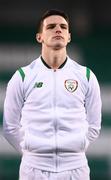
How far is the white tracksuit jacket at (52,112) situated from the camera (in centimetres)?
249

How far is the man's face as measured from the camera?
99.2 inches

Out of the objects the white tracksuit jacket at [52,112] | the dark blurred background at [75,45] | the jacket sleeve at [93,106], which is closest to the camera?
the white tracksuit jacket at [52,112]

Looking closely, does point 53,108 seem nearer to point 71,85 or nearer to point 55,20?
point 71,85

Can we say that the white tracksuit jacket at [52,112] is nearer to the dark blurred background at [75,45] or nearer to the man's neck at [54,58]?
the man's neck at [54,58]

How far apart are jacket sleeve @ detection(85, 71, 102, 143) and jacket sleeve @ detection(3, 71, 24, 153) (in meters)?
0.27

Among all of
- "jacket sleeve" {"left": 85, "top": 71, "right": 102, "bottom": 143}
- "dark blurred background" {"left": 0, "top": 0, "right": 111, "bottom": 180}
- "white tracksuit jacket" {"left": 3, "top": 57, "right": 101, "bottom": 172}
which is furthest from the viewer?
"dark blurred background" {"left": 0, "top": 0, "right": 111, "bottom": 180}

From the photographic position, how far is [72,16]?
4.93m

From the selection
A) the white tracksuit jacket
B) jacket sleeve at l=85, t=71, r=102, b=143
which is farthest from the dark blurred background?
the white tracksuit jacket

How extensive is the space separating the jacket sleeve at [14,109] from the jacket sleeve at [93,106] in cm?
27

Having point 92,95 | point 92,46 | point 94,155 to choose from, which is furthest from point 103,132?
point 92,95

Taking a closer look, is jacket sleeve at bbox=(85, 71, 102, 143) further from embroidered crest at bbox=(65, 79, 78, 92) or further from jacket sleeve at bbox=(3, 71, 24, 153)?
jacket sleeve at bbox=(3, 71, 24, 153)

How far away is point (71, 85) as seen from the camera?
2.54 m

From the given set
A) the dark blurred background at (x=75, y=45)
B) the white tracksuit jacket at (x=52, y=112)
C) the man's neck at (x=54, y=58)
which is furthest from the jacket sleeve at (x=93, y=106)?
the dark blurred background at (x=75, y=45)

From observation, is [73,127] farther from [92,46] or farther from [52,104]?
[92,46]
